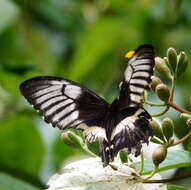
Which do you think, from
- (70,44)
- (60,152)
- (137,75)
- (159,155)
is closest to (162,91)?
(137,75)

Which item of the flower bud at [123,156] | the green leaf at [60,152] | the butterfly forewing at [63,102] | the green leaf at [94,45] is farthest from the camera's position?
the green leaf at [94,45]

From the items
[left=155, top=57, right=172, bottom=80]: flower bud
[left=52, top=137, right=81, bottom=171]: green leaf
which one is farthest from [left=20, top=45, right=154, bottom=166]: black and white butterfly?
[left=52, top=137, right=81, bottom=171]: green leaf

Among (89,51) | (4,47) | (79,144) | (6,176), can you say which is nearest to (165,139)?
(79,144)

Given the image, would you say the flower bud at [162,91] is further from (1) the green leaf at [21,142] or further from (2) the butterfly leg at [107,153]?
(1) the green leaf at [21,142]

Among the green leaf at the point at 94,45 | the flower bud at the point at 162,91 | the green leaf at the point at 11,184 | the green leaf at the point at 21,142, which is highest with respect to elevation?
the green leaf at the point at 94,45

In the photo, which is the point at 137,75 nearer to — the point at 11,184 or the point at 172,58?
the point at 172,58

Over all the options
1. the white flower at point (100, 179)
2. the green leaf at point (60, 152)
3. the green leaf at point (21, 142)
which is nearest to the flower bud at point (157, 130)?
the white flower at point (100, 179)
